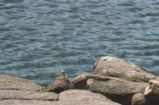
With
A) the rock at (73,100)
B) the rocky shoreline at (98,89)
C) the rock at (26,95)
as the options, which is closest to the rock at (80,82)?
the rocky shoreline at (98,89)

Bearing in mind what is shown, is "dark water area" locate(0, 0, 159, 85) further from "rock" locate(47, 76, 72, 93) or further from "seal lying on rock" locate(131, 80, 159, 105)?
"seal lying on rock" locate(131, 80, 159, 105)

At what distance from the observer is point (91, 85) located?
11523 mm

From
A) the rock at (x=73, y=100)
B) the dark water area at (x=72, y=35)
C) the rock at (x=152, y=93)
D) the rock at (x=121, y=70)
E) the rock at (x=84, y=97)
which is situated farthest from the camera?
the dark water area at (x=72, y=35)

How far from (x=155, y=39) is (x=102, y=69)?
→ 575cm

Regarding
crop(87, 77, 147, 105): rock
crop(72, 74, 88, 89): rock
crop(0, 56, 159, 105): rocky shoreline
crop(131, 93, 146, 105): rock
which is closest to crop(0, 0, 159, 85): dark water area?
crop(72, 74, 88, 89): rock

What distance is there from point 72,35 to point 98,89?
6.54m

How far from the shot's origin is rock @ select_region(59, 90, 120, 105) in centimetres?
984

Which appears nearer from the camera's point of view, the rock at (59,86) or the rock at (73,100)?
the rock at (73,100)

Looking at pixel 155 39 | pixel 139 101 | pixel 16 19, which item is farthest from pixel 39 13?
pixel 139 101

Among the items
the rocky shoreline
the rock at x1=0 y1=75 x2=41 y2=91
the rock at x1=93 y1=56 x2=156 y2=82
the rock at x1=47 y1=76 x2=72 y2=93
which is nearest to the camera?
the rocky shoreline

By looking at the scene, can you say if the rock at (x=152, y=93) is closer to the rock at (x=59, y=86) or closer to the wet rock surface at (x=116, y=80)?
the wet rock surface at (x=116, y=80)

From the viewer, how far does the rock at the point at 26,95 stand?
33.5ft

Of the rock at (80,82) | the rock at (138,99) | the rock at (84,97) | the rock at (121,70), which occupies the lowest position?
the rock at (138,99)

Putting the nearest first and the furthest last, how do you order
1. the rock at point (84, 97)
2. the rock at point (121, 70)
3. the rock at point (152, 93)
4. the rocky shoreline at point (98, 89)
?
the rock at point (84, 97)
the rocky shoreline at point (98, 89)
the rock at point (152, 93)
the rock at point (121, 70)
